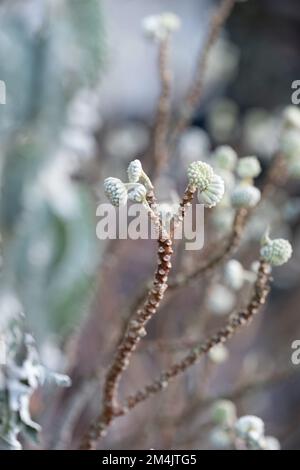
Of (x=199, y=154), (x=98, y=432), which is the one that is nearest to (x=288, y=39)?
(x=199, y=154)

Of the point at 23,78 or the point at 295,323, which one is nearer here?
the point at 23,78

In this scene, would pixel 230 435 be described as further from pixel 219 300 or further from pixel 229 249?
pixel 219 300

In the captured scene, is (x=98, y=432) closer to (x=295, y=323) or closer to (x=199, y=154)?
(x=199, y=154)

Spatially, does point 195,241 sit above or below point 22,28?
below

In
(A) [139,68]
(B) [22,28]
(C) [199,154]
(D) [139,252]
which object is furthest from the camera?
(A) [139,68]

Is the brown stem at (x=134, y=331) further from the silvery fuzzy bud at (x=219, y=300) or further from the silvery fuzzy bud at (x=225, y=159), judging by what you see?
the silvery fuzzy bud at (x=219, y=300)
